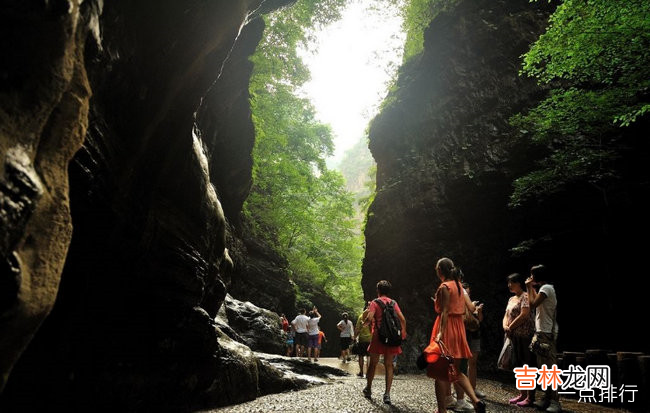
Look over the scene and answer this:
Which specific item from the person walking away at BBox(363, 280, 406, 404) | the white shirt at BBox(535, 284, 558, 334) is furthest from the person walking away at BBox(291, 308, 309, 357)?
the white shirt at BBox(535, 284, 558, 334)

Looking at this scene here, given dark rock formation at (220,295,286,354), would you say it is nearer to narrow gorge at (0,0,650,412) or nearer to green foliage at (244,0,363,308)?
narrow gorge at (0,0,650,412)

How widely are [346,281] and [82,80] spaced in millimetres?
29948

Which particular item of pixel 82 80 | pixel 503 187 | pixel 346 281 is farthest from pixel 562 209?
pixel 346 281

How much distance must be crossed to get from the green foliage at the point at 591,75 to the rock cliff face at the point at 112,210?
7.66 metres

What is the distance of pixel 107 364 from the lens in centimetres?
465

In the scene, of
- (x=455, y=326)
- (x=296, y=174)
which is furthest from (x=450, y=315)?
(x=296, y=174)

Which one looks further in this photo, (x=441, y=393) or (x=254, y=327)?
(x=254, y=327)

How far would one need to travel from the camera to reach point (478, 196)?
1486 centimetres

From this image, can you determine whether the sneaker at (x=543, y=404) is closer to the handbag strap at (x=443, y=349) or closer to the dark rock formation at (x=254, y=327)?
the handbag strap at (x=443, y=349)

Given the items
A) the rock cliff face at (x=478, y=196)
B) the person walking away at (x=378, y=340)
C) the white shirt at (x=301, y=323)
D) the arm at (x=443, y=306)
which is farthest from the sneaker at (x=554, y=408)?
the white shirt at (x=301, y=323)

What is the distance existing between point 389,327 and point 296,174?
59.2 ft

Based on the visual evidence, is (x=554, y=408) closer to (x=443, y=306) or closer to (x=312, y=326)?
(x=443, y=306)

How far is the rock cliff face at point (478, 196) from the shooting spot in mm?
11867

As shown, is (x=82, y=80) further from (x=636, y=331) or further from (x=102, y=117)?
(x=636, y=331)
